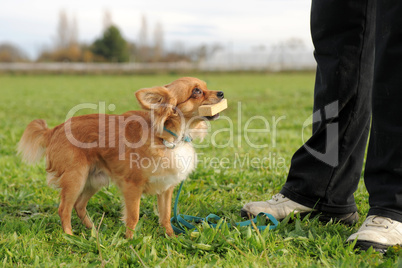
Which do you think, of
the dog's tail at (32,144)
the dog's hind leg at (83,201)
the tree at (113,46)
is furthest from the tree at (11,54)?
the dog's hind leg at (83,201)

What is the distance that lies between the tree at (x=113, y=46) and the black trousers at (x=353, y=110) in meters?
49.1

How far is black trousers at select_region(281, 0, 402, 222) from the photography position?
2.10m

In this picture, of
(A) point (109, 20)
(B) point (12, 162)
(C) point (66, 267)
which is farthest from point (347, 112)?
(A) point (109, 20)

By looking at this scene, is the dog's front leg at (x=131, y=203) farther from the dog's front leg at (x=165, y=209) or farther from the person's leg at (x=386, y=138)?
the person's leg at (x=386, y=138)

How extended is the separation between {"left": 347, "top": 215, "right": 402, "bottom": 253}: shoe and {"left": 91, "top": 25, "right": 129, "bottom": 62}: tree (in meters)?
49.6

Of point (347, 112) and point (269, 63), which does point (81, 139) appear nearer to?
point (347, 112)

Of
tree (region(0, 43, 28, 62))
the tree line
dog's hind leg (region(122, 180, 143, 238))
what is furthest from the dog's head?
tree (region(0, 43, 28, 62))

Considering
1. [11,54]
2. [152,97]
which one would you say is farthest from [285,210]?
[11,54]

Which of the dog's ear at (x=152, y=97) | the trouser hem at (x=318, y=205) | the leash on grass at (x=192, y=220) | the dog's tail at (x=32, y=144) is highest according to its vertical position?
the dog's ear at (x=152, y=97)

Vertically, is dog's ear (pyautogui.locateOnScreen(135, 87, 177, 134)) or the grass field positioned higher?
dog's ear (pyautogui.locateOnScreen(135, 87, 177, 134))

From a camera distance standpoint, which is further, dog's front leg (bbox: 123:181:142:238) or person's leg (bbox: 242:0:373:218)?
dog's front leg (bbox: 123:181:142:238)

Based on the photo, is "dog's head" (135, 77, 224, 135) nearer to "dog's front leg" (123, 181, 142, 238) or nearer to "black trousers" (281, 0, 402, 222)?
"dog's front leg" (123, 181, 142, 238)

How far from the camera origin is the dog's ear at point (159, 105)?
255cm

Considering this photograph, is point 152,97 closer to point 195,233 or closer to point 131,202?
point 131,202
